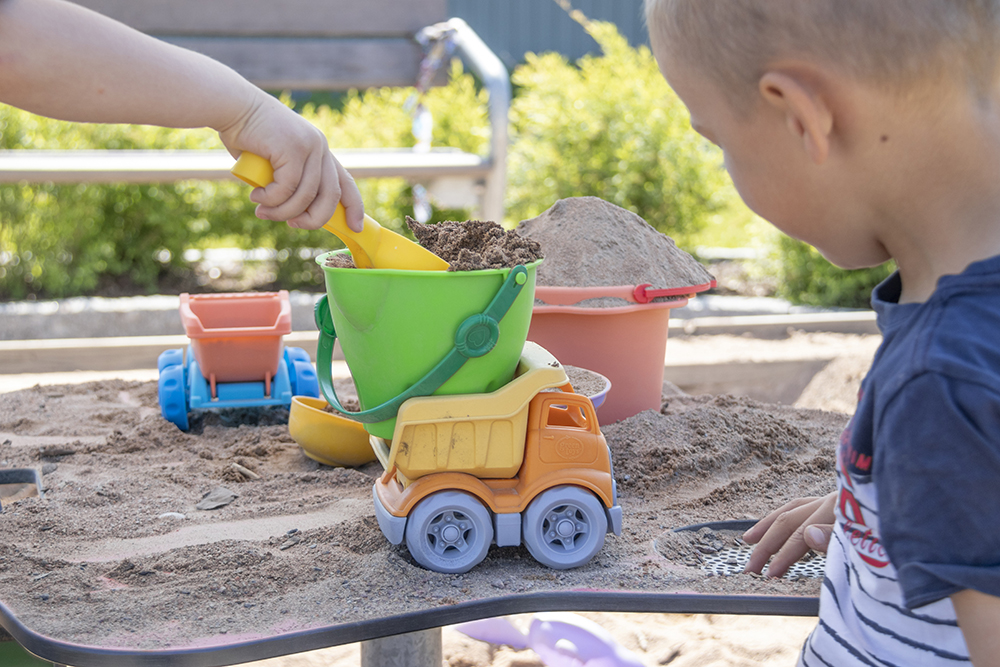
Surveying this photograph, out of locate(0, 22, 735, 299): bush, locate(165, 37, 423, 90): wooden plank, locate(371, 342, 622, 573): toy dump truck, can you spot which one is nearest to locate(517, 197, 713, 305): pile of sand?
locate(371, 342, 622, 573): toy dump truck

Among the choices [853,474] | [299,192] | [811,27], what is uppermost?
[811,27]

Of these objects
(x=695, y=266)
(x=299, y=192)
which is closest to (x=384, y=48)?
(x=695, y=266)

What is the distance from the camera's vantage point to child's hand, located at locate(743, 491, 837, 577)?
113 cm

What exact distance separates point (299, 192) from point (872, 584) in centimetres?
83

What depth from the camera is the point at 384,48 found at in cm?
409

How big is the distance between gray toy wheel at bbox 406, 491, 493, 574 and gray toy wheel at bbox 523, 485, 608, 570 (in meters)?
0.07

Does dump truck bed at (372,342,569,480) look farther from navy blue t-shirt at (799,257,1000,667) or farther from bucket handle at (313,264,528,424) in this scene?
navy blue t-shirt at (799,257,1000,667)

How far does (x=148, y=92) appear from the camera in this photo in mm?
1035

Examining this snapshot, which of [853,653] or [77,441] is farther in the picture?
[77,441]

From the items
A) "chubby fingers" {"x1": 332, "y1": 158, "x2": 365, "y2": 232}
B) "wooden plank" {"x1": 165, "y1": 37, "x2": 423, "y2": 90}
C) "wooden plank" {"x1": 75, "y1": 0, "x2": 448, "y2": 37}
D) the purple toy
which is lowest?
the purple toy

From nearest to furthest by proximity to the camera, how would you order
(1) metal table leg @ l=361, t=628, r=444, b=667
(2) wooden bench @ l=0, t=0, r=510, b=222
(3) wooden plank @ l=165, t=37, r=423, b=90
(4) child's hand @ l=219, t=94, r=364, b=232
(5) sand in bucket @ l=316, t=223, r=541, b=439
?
(4) child's hand @ l=219, t=94, r=364, b=232 → (5) sand in bucket @ l=316, t=223, r=541, b=439 → (1) metal table leg @ l=361, t=628, r=444, b=667 → (2) wooden bench @ l=0, t=0, r=510, b=222 → (3) wooden plank @ l=165, t=37, r=423, b=90

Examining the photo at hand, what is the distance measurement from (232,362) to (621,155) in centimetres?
280

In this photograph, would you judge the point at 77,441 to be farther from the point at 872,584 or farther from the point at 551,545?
the point at 872,584

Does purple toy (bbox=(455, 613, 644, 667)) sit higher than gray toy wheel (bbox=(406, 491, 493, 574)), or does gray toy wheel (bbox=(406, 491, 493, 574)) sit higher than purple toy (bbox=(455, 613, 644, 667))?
gray toy wheel (bbox=(406, 491, 493, 574))
